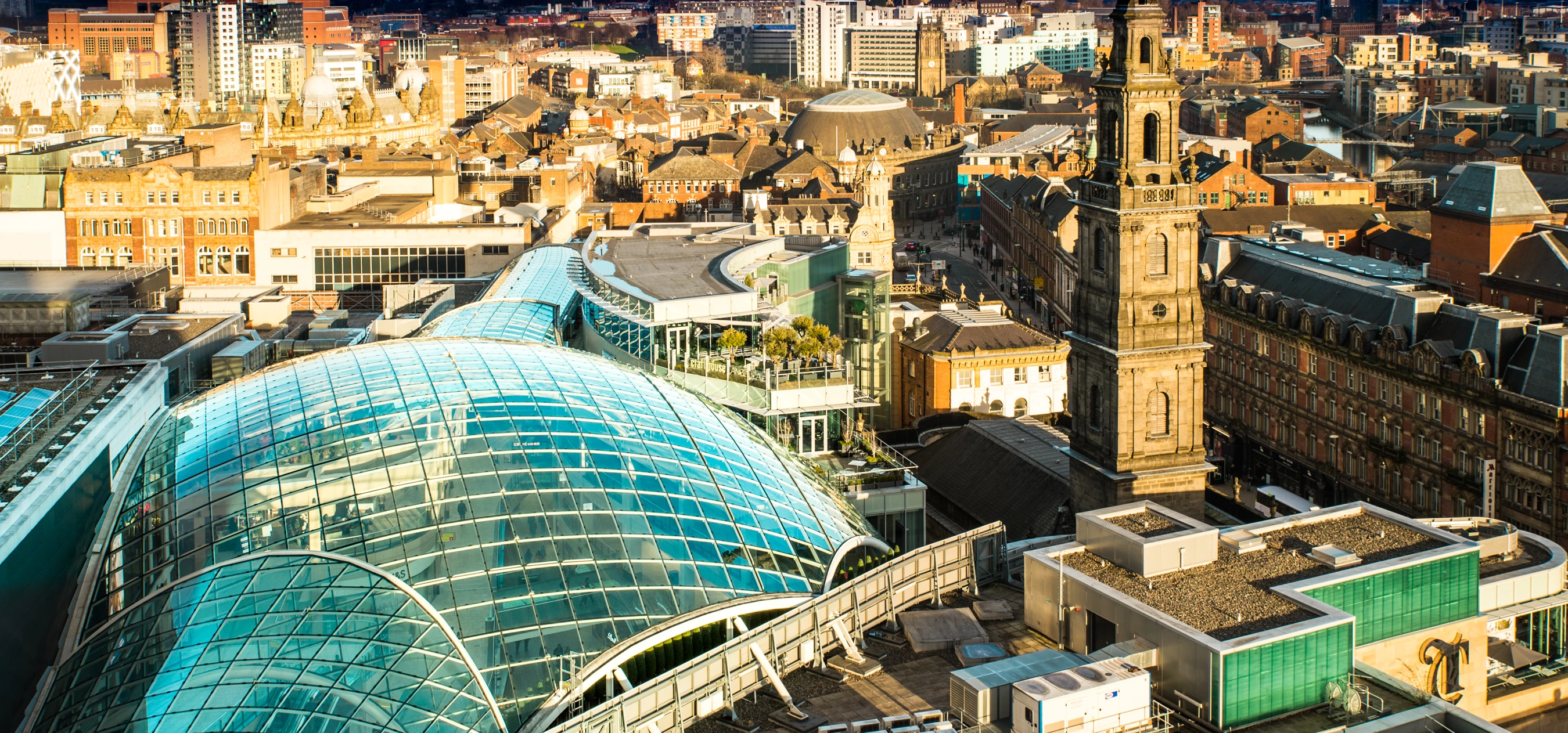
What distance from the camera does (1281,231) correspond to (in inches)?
4609

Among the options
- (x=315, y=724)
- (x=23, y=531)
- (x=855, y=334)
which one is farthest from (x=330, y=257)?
(x=315, y=724)

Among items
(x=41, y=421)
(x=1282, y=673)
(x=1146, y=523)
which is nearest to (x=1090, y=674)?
(x=1282, y=673)

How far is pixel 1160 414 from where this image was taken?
2680 inches

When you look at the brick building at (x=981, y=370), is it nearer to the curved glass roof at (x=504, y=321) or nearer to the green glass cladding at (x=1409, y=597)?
the curved glass roof at (x=504, y=321)

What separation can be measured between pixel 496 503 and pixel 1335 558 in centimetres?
2023

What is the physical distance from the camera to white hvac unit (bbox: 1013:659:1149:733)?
35156mm

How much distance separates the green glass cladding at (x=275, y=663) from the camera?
35.2 m

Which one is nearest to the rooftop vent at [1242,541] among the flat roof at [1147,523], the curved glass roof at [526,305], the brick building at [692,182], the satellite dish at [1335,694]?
the flat roof at [1147,523]

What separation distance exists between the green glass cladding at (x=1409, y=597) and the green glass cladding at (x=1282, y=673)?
283 centimetres

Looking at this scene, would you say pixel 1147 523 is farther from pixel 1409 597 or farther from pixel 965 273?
pixel 965 273

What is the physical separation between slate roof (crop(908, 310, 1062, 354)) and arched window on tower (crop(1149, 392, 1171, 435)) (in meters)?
28.0

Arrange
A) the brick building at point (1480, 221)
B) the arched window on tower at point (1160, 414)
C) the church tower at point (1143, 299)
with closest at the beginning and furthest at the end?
the church tower at point (1143, 299) → the arched window on tower at point (1160, 414) → the brick building at point (1480, 221)

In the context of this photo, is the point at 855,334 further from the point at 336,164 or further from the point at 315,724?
the point at 336,164

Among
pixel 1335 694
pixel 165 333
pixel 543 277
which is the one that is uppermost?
pixel 543 277
